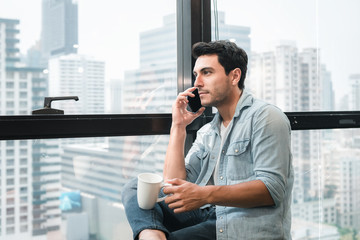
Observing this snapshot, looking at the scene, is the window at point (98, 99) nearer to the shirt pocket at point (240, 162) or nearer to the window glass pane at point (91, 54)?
the window glass pane at point (91, 54)

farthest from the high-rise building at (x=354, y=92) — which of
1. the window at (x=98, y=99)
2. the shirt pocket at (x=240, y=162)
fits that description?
the shirt pocket at (x=240, y=162)

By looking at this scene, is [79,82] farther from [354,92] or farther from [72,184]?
[354,92]

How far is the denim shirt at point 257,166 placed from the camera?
150 cm

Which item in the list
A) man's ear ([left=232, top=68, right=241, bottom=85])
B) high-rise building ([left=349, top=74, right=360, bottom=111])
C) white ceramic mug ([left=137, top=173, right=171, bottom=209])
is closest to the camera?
white ceramic mug ([left=137, top=173, right=171, bottom=209])

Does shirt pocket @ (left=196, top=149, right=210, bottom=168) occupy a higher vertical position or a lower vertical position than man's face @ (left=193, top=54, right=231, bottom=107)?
lower

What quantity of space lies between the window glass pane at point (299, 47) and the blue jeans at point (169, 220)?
3.11 feet

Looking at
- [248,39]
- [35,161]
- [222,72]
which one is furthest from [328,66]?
[35,161]

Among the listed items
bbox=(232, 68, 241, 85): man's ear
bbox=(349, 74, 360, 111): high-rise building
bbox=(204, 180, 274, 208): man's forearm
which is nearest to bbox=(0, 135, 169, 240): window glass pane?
bbox=(232, 68, 241, 85): man's ear

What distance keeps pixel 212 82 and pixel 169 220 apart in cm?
66

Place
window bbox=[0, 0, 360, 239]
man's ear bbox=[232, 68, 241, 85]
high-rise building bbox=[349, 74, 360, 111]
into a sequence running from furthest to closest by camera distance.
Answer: high-rise building bbox=[349, 74, 360, 111]
man's ear bbox=[232, 68, 241, 85]
window bbox=[0, 0, 360, 239]

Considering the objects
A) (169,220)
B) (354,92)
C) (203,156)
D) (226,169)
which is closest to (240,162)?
(226,169)

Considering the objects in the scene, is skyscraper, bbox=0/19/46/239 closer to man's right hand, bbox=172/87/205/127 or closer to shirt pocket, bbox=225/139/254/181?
man's right hand, bbox=172/87/205/127

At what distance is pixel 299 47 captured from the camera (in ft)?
8.16

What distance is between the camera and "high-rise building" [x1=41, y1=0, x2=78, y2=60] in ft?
5.83
